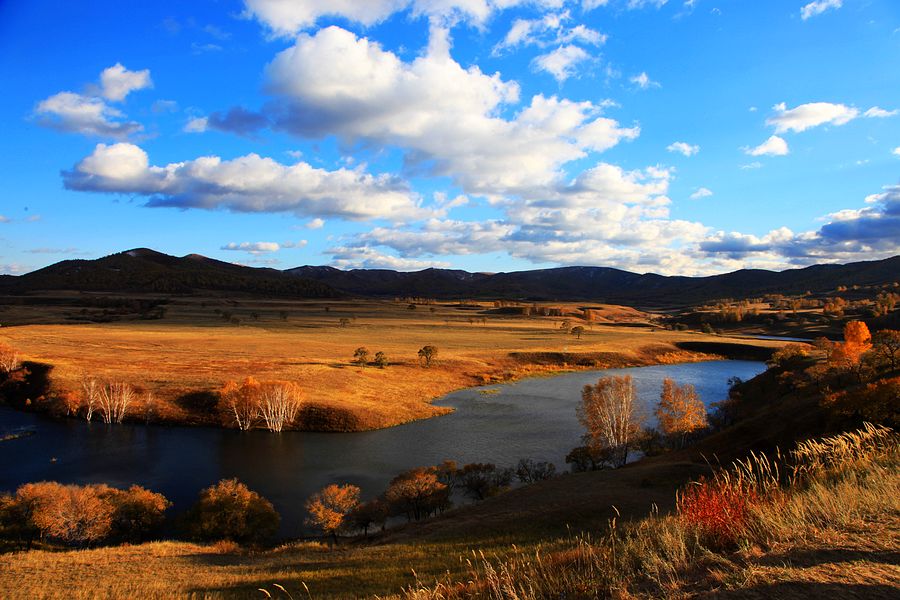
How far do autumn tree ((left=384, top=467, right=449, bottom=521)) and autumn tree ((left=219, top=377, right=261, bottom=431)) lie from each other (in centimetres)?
3026

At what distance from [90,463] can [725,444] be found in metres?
53.6

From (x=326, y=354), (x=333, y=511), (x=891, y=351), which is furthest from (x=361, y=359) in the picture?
(x=891, y=351)

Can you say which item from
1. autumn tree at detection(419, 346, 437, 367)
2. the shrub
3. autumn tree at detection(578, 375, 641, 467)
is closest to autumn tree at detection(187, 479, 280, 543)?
the shrub

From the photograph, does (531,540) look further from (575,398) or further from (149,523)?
(575,398)

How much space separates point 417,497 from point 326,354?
6701 centimetres

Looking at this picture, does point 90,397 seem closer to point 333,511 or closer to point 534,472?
point 333,511

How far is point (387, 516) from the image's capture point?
32625mm

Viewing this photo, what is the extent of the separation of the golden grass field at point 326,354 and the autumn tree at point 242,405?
470 cm

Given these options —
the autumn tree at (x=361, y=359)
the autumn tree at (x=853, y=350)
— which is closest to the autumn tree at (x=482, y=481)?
the autumn tree at (x=853, y=350)

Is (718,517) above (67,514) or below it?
above

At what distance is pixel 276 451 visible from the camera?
4881 centimetres

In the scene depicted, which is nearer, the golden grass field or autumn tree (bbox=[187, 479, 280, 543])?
autumn tree (bbox=[187, 479, 280, 543])

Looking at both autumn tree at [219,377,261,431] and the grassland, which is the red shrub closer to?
the grassland

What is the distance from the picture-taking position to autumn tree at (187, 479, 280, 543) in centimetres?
2889
